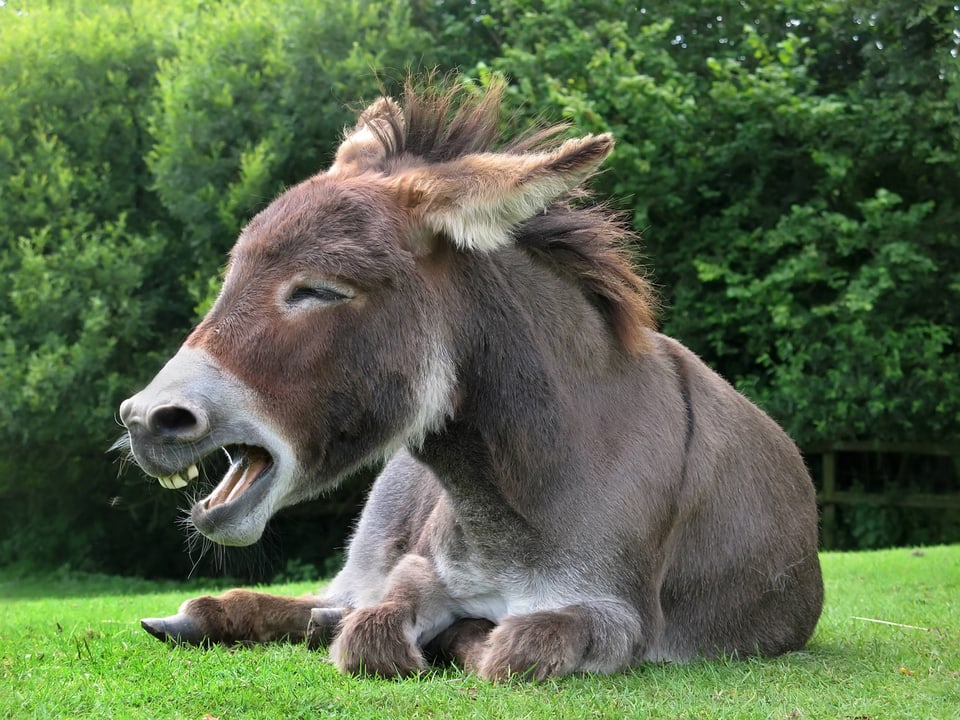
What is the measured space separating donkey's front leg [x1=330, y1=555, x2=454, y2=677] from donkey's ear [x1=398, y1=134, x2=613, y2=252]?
1374mm

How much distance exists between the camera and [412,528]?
4.92 m

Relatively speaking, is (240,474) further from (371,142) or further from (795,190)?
(795,190)

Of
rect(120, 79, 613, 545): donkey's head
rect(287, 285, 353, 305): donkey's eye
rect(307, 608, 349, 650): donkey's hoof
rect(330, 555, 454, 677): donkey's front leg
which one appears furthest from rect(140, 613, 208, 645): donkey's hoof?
rect(287, 285, 353, 305): donkey's eye

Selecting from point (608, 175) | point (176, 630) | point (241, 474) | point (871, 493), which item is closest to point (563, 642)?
point (241, 474)

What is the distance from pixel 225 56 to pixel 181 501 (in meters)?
6.68

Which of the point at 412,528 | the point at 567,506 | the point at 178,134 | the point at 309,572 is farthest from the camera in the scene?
the point at 309,572

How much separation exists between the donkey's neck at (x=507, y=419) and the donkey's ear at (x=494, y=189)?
21 centimetres

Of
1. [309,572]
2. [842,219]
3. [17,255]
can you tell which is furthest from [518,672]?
[17,255]

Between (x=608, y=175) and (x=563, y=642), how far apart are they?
11.2 m

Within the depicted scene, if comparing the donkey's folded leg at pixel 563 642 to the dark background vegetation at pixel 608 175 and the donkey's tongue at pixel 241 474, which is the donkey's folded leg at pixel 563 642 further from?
the dark background vegetation at pixel 608 175

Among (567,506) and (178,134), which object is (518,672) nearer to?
(567,506)

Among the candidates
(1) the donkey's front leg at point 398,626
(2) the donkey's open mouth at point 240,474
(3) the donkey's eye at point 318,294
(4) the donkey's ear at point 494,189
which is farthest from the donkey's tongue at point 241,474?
(4) the donkey's ear at point 494,189

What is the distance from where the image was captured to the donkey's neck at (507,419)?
3.98 metres

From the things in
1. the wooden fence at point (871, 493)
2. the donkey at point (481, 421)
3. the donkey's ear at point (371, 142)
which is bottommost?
the wooden fence at point (871, 493)
